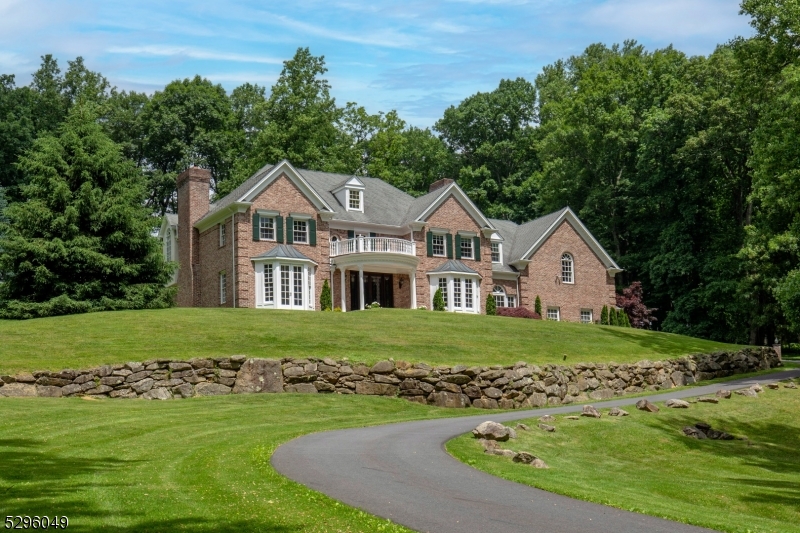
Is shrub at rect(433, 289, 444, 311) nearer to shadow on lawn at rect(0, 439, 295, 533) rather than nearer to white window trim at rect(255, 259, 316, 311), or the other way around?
white window trim at rect(255, 259, 316, 311)

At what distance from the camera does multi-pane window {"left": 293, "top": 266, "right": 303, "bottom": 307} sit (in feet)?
145

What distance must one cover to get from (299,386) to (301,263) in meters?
16.6

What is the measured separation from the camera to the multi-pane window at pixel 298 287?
145 feet

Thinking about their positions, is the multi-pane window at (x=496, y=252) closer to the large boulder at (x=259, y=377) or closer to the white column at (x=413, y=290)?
the white column at (x=413, y=290)

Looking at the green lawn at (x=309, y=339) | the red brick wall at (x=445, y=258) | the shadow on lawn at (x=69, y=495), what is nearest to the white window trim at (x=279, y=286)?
the green lawn at (x=309, y=339)

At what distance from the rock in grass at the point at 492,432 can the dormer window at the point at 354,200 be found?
30201mm

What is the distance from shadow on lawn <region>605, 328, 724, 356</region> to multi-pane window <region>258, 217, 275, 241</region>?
17.4m

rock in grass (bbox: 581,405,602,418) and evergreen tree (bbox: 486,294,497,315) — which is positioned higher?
evergreen tree (bbox: 486,294,497,315)

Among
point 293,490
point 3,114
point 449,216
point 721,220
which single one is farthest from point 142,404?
point 3,114

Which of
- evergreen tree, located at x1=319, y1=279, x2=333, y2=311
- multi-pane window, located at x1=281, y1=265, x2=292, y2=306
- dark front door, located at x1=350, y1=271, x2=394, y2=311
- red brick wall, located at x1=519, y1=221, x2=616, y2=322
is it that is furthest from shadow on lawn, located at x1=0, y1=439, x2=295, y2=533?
red brick wall, located at x1=519, y1=221, x2=616, y2=322

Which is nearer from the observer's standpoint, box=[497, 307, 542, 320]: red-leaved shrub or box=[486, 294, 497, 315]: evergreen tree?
box=[486, 294, 497, 315]: evergreen tree

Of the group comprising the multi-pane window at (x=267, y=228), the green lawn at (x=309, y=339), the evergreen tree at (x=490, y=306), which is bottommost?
the green lawn at (x=309, y=339)

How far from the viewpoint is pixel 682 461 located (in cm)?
2061

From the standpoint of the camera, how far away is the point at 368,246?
45.3 meters
